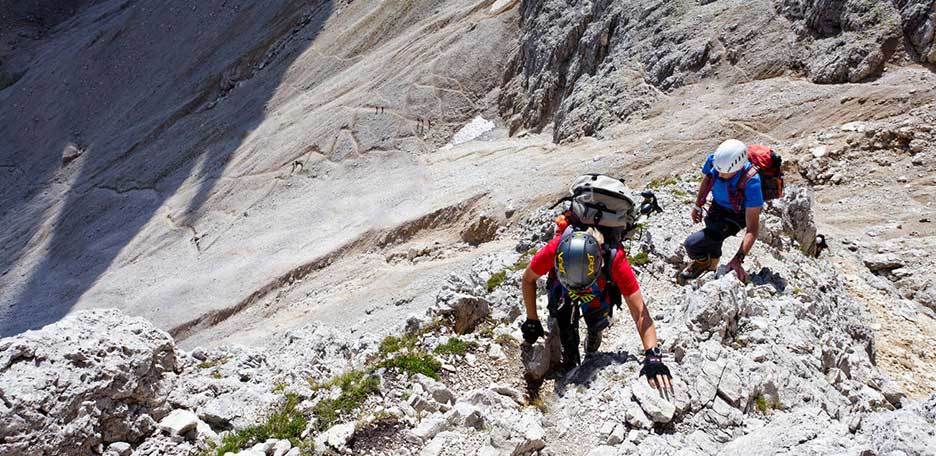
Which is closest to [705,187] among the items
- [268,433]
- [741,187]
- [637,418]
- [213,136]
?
[741,187]

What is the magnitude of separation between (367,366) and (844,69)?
1322 cm

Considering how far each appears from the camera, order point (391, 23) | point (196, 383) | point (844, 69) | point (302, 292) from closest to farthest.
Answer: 1. point (196, 383)
2. point (844, 69)
3. point (302, 292)
4. point (391, 23)

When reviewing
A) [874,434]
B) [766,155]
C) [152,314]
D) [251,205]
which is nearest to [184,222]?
[251,205]

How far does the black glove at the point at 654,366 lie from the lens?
5.41m

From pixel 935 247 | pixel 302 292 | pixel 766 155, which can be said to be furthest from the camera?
pixel 302 292

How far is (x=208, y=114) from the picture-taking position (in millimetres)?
28594

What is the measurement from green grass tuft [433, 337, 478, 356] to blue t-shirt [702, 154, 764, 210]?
3129 mm

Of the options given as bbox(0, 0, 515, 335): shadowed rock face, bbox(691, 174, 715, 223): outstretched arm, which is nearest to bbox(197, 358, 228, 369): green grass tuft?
bbox(691, 174, 715, 223): outstretched arm

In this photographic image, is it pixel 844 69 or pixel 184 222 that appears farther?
pixel 184 222

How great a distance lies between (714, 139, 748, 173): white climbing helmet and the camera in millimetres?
7172

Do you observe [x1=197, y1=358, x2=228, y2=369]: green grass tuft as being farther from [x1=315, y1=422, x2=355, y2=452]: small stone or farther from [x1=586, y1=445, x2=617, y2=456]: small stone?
[x1=586, y1=445, x2=617, y2=456]: small stone

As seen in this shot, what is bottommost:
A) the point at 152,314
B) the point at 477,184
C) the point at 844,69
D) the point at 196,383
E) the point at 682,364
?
the point at 152,314

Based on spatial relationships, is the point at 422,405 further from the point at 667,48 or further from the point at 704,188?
the point at 667,48

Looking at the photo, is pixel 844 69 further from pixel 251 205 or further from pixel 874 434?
pixel 251 205
